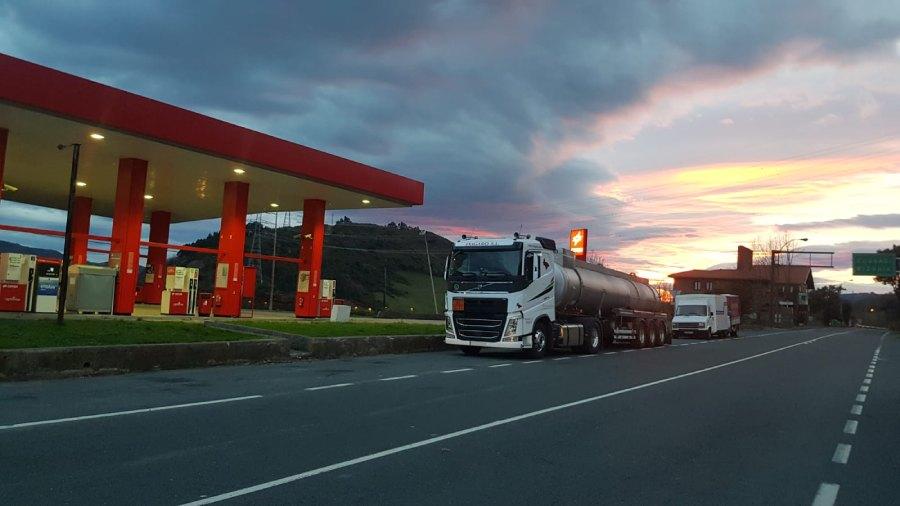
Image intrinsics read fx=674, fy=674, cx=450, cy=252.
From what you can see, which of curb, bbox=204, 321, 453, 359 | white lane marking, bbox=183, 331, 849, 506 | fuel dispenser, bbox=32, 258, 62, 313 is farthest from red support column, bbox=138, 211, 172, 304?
white lane marking, bbox=183, 331, 849, 506

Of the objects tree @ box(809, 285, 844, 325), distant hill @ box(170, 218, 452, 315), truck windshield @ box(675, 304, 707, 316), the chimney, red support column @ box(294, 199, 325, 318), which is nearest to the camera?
red support column @ box(294, 199, 325, 318)

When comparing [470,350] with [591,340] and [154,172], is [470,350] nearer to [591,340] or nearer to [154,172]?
[591,340]

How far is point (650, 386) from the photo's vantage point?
1403cm

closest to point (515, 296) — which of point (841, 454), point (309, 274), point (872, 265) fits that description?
point (309, 274)

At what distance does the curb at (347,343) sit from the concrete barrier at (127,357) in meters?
0.94

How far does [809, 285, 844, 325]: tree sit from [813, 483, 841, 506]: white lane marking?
14823 cm

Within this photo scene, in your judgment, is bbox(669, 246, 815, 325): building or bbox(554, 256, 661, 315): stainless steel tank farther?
bbox(669, 246, 815, 325): building

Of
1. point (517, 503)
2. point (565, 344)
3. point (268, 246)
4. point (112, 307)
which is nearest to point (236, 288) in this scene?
point (112, 307)

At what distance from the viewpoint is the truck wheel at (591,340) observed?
2433cm

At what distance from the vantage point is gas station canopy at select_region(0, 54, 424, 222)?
16844 mm

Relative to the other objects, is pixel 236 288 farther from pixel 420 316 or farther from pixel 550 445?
pixel 420 316

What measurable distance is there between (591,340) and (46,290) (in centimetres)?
1810

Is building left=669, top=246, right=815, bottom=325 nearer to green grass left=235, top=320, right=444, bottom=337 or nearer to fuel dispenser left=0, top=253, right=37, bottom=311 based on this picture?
green grass left=235, top=320, right=444, bottom=337

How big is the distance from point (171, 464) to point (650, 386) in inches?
405
